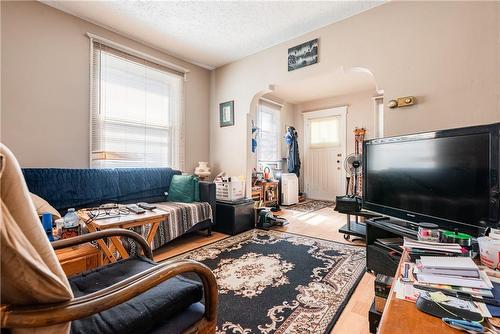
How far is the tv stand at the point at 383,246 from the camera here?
168cm

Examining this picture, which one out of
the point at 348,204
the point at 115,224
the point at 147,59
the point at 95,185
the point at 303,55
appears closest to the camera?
the point at 115,224

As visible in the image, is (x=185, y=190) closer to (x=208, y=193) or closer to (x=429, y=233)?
(x=208, y=193)

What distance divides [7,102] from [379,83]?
3799 millimetres

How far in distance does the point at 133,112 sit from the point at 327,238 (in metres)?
3.15

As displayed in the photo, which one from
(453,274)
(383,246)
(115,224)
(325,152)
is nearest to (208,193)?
(115,224)

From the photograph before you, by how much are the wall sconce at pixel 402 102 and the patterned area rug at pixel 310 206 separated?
2805 millimetres

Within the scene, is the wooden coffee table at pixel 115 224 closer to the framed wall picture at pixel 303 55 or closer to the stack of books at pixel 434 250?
the stack of books at pixel 434 250

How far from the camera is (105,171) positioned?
279cm

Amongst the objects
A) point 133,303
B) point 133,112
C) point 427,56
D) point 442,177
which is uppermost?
point 427,56

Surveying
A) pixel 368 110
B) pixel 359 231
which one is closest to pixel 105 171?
pixel 359 231

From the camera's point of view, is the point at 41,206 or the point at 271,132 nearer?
the point at 41,206

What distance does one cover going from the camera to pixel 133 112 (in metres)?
3.27

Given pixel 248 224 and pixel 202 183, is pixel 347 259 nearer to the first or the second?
pixel 248 224

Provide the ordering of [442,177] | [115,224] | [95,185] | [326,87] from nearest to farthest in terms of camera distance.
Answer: [442,177] < [115,224] < [95,185] < [326,87]
